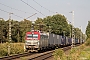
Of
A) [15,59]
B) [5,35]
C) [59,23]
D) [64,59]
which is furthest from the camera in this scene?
[59,23]

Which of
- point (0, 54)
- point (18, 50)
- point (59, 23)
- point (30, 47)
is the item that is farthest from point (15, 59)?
point (59, 23)

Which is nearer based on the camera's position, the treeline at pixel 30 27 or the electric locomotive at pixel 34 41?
the electric locomotive at pixel 34 41

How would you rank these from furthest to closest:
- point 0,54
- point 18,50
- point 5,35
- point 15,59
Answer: point 5,35 < point 18,50 < point 0,54 < point 15,59

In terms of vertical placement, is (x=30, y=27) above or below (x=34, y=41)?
above

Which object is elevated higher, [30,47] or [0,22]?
[0,22]

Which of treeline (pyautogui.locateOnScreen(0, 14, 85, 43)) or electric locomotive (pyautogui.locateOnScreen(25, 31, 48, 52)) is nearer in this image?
electric locomotive (pyautogui.locateOnScreen(25, 31, 48, 52))

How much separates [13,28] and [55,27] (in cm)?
1653

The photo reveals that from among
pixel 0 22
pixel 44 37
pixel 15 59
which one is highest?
pixel 0 22

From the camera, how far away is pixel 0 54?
3167 cm

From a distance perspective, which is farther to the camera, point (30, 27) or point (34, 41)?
point (30, 27)

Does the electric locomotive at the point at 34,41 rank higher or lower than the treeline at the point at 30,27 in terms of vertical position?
lower

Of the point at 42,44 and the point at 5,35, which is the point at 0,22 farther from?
the point at 42,44

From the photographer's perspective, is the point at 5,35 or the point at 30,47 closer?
the point at 30,47

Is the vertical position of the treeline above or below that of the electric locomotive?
above
